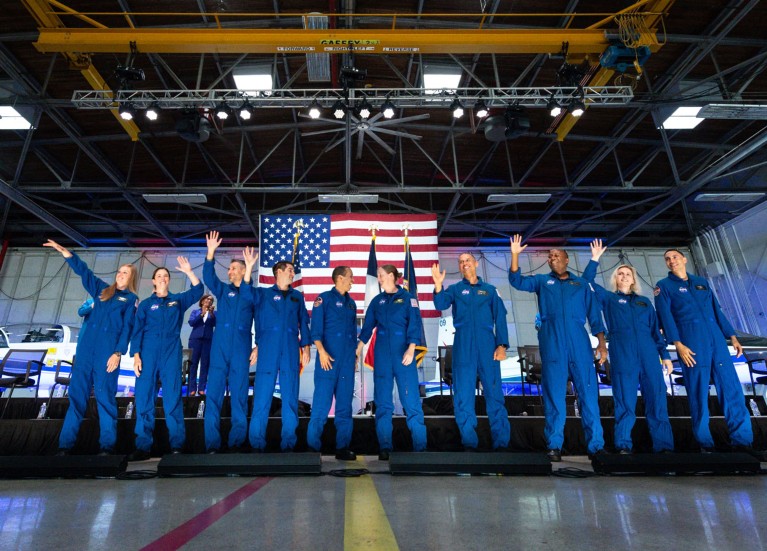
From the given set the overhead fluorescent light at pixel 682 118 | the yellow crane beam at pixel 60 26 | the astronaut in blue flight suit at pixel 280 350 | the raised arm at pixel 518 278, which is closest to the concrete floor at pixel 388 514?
the astronaut in blue flight suit at pixel 280 350

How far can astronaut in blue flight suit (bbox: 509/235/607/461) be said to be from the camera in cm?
367

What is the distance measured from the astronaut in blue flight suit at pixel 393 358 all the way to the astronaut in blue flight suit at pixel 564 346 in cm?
116

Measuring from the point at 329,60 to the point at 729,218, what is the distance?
45.4 feet

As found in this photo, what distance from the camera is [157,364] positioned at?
12.8 ft

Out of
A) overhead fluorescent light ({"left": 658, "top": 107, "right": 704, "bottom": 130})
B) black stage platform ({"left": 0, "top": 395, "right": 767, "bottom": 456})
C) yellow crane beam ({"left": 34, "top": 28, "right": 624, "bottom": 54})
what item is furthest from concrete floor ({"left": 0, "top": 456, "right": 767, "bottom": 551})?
overhead fluorescent light ({"left": 658, "top": 107, "right": 704, "bottom": 130})

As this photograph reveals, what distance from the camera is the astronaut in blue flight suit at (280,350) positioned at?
378 cm

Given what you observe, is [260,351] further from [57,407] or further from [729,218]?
[729,218]

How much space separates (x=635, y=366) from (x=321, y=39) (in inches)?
258

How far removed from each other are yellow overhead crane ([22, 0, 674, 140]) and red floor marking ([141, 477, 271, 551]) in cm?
674

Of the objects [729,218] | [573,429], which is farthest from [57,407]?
[729,218]

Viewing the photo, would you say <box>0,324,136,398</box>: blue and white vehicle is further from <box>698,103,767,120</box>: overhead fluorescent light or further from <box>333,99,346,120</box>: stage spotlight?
<box>698,103,767,120</box>: overhead fluorescent light

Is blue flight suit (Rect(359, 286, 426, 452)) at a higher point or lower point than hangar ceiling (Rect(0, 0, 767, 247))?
lower

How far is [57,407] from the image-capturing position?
5.56 meters

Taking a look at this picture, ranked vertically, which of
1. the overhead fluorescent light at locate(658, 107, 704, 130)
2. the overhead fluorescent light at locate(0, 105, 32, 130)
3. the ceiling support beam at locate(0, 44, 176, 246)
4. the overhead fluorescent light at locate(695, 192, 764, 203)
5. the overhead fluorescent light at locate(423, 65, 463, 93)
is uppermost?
the overhead fluorescent light at locate(423, 65, 463, 93)
